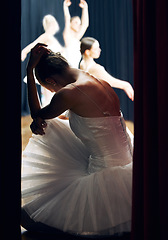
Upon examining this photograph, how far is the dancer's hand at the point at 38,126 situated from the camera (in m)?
1.51

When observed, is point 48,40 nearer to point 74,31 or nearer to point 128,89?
point 74,31

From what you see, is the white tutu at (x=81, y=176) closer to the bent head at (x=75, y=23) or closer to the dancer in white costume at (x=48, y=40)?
the dancer in white costume at (x=48, y=40)

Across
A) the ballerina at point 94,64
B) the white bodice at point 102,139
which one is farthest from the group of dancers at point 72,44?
the white bodice at point 102,139

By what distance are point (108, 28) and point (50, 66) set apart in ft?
6.33

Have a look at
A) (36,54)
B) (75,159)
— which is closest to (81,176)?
(75,159)

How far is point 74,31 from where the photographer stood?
3166 mm

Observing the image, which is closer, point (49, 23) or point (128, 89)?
point (128, 89)

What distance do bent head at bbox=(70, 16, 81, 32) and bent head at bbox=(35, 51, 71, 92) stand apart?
1724 millimetres
